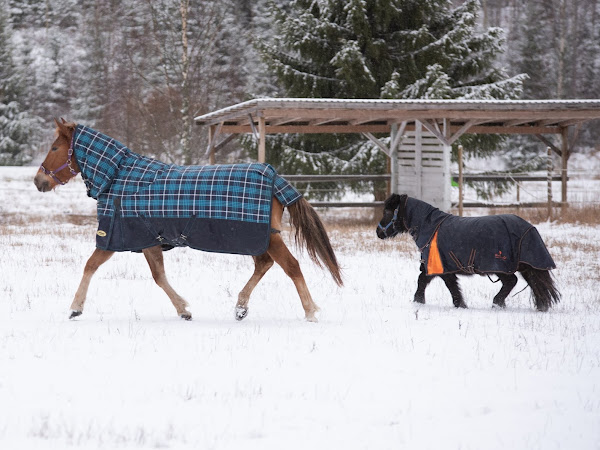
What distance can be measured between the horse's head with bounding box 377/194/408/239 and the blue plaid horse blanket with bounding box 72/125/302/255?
1.53 m

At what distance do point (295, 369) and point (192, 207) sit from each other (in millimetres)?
1996

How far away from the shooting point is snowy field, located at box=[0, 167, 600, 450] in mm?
3387

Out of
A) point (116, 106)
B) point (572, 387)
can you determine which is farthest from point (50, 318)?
point (116, 106)

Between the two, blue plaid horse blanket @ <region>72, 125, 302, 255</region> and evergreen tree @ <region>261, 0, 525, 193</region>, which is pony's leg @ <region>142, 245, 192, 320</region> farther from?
evergreen tree @ <region>261, 0, 525, 193</region>

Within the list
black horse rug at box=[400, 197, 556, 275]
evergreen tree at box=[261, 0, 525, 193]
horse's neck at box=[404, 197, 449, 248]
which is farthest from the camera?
evergreen tree at box=[261, 0, 525, 193]

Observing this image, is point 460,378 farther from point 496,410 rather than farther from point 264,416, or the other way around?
point 264,416

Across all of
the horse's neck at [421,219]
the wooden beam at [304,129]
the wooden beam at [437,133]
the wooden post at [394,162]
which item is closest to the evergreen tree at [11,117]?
the wooden beam at [304,129]

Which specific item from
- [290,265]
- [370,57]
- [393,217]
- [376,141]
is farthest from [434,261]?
[370,57]

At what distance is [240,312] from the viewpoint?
620 cm

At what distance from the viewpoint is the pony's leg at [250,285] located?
621 centimetres

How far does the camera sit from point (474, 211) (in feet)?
80.8

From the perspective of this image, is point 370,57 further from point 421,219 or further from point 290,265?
point 290,265

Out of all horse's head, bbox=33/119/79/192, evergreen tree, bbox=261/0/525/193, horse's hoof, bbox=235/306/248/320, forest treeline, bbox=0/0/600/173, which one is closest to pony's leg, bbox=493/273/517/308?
horse's hoof, bbox=235/306/248/320

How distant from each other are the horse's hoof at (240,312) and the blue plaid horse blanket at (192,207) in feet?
1.90
